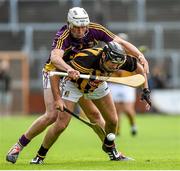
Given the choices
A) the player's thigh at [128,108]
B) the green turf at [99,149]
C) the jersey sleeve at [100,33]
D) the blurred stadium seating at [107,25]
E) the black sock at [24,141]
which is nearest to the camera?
the green turf at [99,149]

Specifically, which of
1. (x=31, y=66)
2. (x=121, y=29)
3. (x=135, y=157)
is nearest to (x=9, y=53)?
(x=31, y=66)

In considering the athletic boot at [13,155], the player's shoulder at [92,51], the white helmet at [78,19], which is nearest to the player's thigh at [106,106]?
the player's shoulder at [92,51]

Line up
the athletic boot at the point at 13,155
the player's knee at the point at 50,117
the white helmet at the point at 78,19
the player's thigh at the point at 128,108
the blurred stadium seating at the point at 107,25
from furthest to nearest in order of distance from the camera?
1. the blurred stadium seating at the point at 107,25
2. the player's thigh at the point at 128,108
3. the athletic boot at the point at 13,155
4. the player's knee at the point at 50,117
5. the white helmet at the point at 78,19

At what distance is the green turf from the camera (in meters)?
11.2

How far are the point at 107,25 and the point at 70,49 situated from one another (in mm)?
20722

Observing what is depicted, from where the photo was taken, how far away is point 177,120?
27547 mm

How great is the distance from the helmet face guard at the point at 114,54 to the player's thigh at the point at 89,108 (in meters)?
0.87

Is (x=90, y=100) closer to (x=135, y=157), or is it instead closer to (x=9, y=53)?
(x=135, y=157)

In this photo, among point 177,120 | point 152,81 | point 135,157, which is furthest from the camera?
point 152,81

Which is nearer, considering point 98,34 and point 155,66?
point 98,34

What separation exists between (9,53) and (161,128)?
445 inches

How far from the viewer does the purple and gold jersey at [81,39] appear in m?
11.3

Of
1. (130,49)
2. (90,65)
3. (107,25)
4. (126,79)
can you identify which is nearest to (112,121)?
(126,79)

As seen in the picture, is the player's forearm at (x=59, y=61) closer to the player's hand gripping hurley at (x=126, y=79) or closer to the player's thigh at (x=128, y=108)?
the player's hand gripping hurley at (x=126, y=79)
